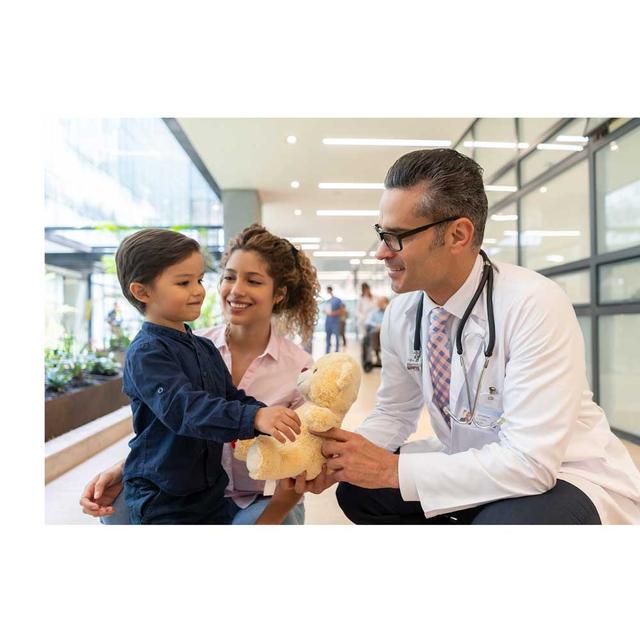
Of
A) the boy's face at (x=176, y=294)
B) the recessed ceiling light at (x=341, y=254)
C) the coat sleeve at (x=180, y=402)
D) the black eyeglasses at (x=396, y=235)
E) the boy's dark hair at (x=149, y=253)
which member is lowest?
the coat sleeve at (x=180, y=402)

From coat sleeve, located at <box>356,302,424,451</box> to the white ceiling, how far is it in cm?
335

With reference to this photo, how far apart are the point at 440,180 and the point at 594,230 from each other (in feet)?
9.80

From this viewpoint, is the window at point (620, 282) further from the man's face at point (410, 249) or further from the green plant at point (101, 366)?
the green plant at point (101, 366)

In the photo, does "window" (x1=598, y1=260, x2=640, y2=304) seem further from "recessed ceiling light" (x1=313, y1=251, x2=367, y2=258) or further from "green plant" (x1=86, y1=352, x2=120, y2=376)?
"recessed ceiling light" (x1=313, y1=251, x2=367, y2=258)

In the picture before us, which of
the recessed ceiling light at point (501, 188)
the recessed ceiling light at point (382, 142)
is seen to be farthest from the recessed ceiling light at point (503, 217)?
the recessed ceiling light at point (382, 142)

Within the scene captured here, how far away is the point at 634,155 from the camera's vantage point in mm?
3385

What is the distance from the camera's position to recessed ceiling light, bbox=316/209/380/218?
9.14 meters

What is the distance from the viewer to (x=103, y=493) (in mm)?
1406

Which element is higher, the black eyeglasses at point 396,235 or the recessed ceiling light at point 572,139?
the recessed ceiling light at point 572,139

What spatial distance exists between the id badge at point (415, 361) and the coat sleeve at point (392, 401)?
14 centimetres

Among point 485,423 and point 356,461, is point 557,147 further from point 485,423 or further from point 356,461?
point 356,461

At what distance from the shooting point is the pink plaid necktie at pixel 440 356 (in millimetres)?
1466
